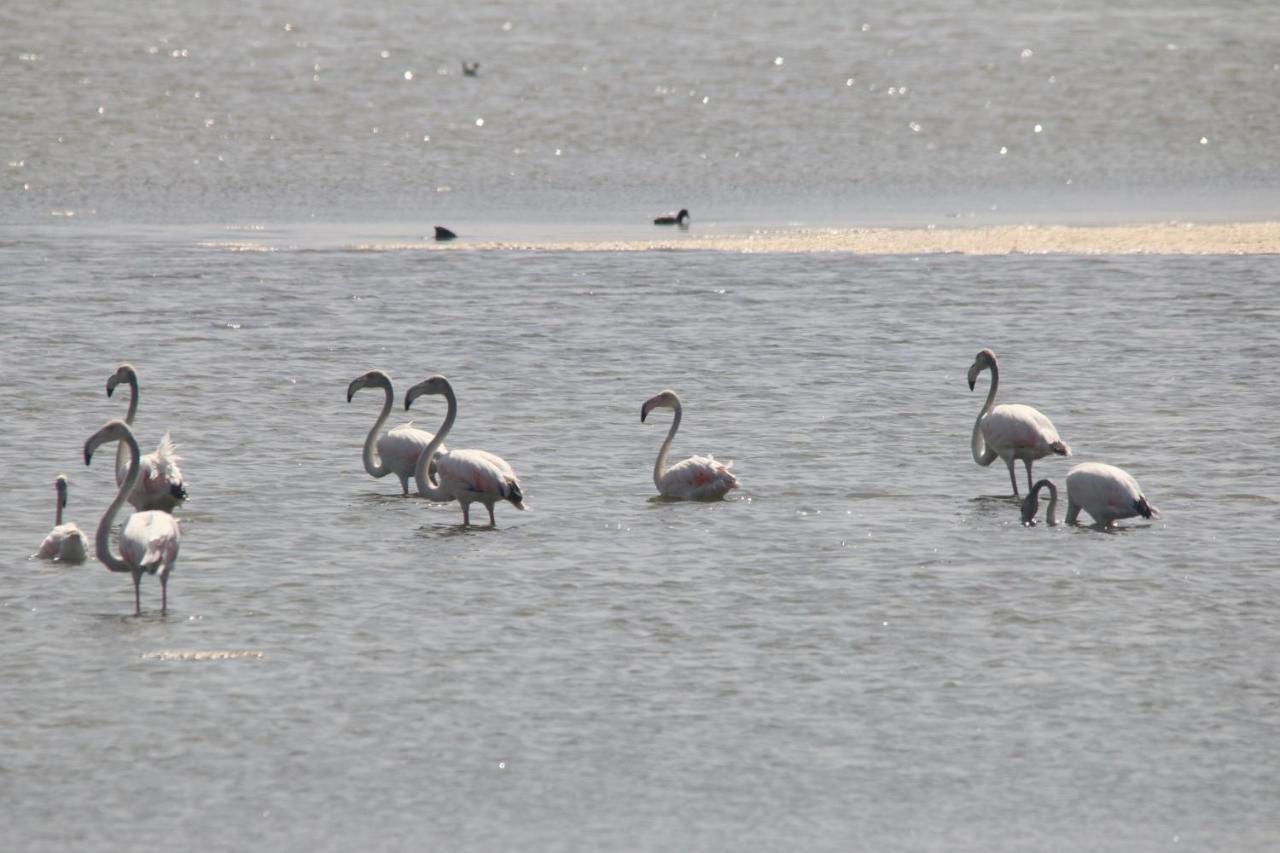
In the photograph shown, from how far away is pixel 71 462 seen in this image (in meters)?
16.5

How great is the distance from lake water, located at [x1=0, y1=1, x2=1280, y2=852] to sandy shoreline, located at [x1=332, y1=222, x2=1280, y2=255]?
0.81 m

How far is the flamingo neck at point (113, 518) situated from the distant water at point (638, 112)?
67.6 feet

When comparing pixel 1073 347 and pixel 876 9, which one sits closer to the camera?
pixel 1073 347

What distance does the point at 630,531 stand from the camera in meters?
14.3

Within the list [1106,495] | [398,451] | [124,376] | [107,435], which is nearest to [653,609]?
[1106,495]

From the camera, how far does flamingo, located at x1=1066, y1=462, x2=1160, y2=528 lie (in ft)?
45.7

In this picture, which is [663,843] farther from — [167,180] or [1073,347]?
[167,180]

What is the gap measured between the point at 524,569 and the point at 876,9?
5613 centimetres

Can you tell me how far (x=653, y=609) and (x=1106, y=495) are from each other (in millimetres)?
3596

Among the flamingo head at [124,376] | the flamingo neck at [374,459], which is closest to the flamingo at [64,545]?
the flamingo neck at [374,459]

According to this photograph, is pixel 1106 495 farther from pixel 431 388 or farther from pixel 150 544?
pixel 150 544

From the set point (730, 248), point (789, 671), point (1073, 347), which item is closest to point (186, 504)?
point (789, 671)

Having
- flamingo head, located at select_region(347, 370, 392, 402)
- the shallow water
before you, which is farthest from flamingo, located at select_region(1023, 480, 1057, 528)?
flamingo head, located at select_region(347, 370, 392, 402)

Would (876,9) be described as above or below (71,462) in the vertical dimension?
above
